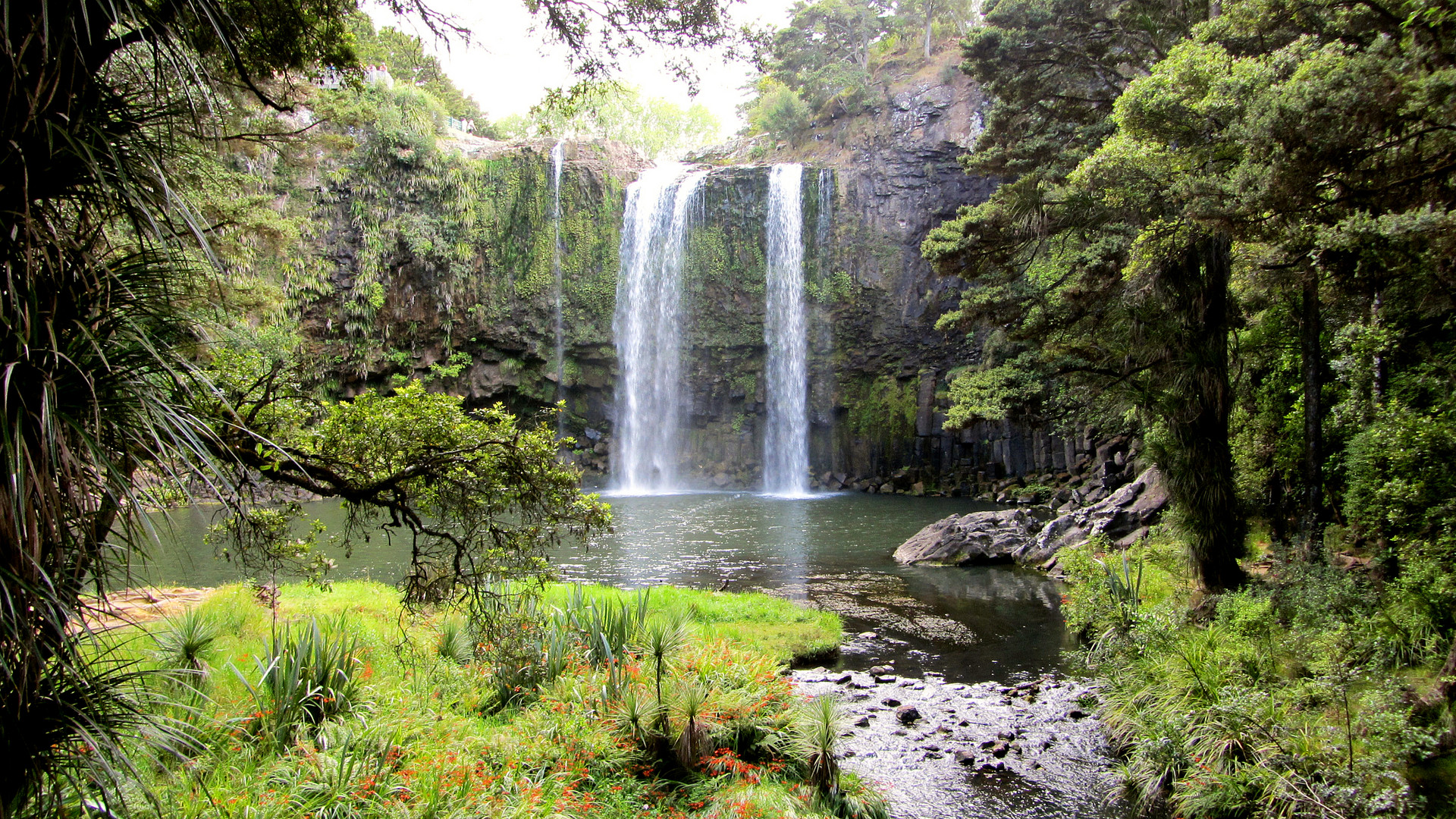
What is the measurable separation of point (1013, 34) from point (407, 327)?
84.3 feet

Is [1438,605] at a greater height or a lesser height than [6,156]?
lesser

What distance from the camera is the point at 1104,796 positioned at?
6742mm

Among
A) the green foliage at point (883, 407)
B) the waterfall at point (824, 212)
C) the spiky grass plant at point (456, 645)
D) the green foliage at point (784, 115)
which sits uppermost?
the green foliage at point (784, 115)

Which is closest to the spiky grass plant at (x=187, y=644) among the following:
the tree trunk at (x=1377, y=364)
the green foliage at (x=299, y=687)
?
the green foliage at (x=299, y=687)

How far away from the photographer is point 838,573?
A: 53.1 feet

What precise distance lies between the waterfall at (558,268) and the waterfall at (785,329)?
9.39 metres

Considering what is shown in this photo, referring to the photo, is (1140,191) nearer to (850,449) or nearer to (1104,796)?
(1104,796)

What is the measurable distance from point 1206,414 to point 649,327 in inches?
1085

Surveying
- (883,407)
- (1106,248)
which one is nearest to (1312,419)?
(1106,248)

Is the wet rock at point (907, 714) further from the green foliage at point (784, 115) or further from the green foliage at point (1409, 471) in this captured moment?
the green foliage at point (784, 115)

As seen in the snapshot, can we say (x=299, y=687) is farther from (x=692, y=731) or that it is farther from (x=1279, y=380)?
(x=1279, y=380)

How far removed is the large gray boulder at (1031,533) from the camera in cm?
1562

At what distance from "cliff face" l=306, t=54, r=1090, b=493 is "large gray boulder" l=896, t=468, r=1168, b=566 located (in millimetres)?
14269

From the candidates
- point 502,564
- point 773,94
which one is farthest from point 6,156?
point 773,94
